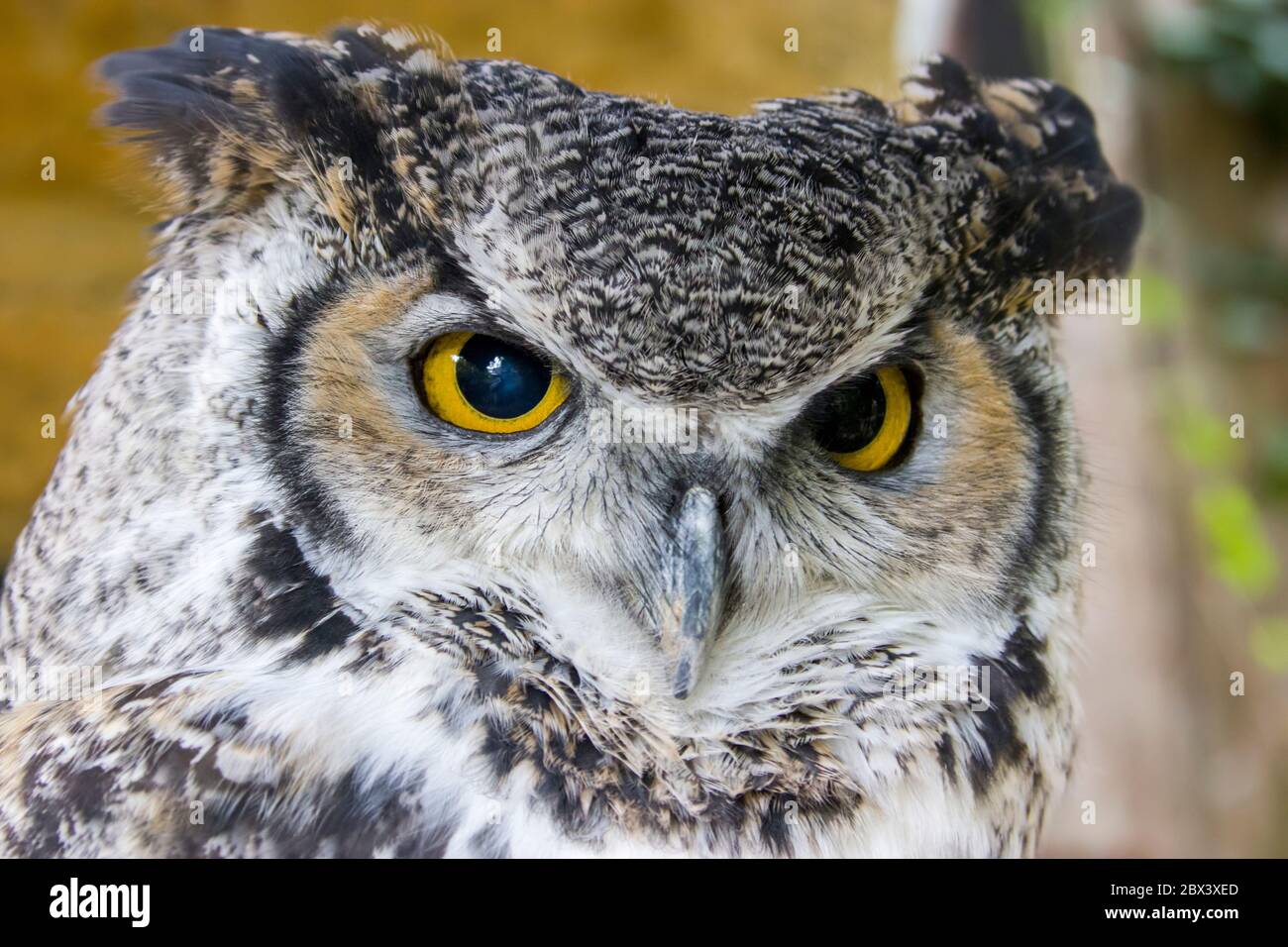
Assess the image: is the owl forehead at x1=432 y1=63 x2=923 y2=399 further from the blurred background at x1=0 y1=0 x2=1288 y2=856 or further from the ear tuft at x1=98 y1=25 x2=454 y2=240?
the blurred background at x1=0 y1=0 x2=1288 y2=856

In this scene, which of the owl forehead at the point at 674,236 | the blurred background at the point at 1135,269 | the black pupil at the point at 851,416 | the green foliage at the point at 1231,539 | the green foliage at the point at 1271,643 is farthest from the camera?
the green foliage at the point at 1271,643

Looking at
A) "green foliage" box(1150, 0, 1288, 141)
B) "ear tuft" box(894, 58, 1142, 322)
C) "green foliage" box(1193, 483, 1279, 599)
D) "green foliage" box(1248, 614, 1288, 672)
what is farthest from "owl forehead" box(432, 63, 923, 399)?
"green foliage" box(1248, 614, 1288, 672)

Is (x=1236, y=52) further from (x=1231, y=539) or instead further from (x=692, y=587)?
(x=692, y=587)

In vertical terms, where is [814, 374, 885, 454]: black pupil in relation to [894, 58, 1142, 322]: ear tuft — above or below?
below

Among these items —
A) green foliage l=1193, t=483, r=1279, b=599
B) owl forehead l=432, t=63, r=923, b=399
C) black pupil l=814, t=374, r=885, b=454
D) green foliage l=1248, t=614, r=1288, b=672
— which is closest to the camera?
owl forehead l=432, t=63, r=923, b=399

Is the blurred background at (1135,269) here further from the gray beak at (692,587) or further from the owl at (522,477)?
the gray beak at (692,587)

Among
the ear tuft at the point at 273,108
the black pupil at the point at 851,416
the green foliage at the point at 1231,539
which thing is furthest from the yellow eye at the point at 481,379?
the green foliage at the point at 1231,539
